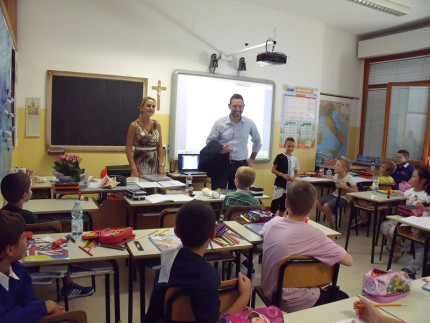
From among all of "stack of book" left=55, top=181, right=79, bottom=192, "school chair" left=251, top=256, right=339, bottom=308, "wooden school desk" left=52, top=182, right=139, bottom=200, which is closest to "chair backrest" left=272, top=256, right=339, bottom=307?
"school chair" left=251, top=256, right=339, bottom=308

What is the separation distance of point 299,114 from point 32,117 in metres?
4.57

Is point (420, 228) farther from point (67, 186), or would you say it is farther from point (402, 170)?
point (67, 186)

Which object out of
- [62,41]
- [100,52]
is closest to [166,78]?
[100,52]

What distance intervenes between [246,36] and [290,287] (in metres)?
5.02

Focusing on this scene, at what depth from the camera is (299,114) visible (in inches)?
269

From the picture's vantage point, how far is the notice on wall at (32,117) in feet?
15.3

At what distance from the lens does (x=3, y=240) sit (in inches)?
60.7

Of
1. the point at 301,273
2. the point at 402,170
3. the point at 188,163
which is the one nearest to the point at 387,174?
the point at 402,170

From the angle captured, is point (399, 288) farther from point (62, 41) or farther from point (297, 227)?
point (62, 41)

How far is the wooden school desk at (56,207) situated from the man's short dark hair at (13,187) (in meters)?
0.48

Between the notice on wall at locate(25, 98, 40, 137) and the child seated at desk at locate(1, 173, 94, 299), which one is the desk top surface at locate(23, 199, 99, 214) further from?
the notice on wall at locate(25, 98, 40, 137)

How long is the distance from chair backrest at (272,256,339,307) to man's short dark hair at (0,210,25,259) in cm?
129

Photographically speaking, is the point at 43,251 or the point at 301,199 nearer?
the point at 43,251

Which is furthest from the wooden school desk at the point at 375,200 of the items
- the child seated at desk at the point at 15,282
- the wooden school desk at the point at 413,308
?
the child seated at desk at the point at 15,282
